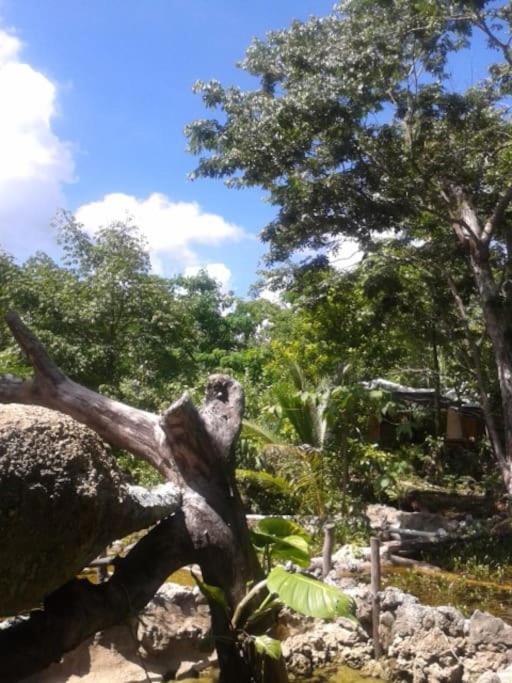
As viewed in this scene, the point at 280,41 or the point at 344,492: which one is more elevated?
the point at 280,41

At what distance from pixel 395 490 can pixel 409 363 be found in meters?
5.10

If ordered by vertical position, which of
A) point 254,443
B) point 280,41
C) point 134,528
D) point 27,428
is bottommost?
point 134,528

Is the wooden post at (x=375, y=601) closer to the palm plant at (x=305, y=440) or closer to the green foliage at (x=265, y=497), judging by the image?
the palm plant at (x=305, y=440)

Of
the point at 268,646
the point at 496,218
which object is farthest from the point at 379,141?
the point at 268,646

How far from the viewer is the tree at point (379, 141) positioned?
9.80 metres

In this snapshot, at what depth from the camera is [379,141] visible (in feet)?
35.8

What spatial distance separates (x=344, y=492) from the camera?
9.74m

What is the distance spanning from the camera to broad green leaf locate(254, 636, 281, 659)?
3.93 metres

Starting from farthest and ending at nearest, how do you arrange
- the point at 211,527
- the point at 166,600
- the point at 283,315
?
1. the point at 283,315
2. the point at 166,600
3. the point at 211,527

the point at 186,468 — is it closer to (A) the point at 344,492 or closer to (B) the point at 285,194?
(A) the point at 344,492

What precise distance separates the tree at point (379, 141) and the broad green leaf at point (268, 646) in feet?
23.0

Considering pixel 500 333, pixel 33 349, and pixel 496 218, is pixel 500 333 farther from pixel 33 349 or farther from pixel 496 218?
pixel 33 349

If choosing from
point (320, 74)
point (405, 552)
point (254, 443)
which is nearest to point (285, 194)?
point (320, 74)

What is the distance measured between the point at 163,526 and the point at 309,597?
3.22 ft
